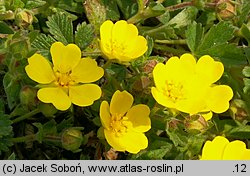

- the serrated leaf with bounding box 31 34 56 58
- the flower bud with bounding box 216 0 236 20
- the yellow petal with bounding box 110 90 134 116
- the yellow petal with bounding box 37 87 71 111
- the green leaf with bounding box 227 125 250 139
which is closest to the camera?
the yellow petal with bounding box 37 87 71 111

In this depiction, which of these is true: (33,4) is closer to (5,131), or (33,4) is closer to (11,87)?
(11,87)

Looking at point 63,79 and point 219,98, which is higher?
point 63,79

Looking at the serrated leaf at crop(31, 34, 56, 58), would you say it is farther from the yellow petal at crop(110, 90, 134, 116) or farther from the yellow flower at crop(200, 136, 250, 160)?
the yellow flower at crop(200, 136, 250, 160)

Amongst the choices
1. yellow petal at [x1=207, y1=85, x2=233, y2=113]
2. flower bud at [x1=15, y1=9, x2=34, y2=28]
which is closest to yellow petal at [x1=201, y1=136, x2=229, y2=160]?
yellow petal at [x1=207, y1=85, x2=233, y2=113]

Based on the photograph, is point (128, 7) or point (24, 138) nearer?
point (24, 138)

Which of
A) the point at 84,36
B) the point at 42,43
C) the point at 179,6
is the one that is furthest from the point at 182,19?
the point at 42,43

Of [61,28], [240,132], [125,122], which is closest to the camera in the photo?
[125,122]

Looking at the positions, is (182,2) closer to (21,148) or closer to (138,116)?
(138,116)

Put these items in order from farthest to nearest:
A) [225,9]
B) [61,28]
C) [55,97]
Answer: [225,9], [61,28], [55,97]

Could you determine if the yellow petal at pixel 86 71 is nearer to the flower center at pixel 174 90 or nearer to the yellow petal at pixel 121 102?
the yellow petal at pixel 121 102
